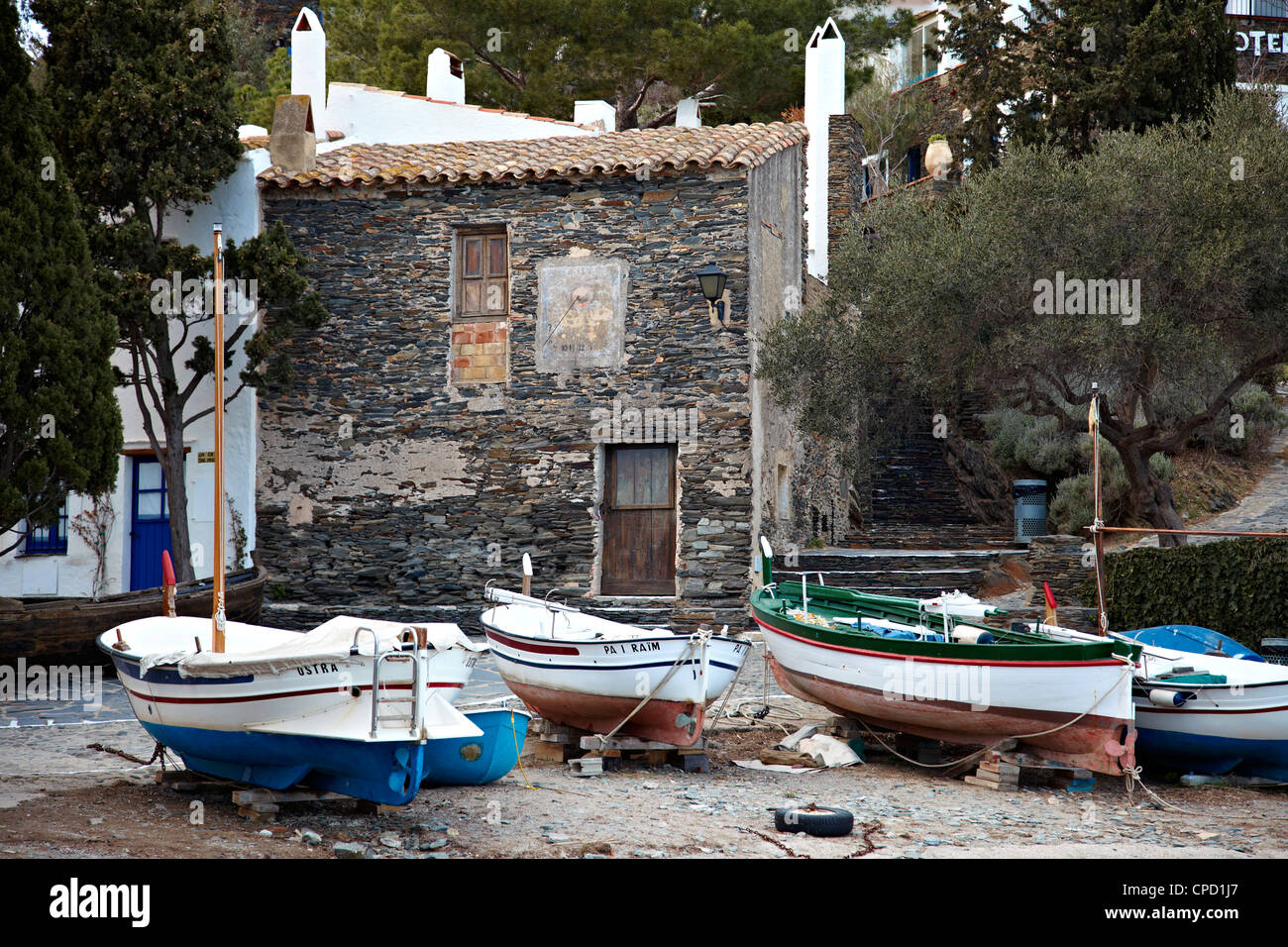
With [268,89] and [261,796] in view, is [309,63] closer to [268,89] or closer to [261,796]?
[268,89]

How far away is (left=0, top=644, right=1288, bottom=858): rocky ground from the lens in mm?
6688

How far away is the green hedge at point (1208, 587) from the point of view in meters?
12.7

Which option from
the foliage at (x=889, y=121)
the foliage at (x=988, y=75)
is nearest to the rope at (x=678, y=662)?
the foliage at (x=988, y=75)

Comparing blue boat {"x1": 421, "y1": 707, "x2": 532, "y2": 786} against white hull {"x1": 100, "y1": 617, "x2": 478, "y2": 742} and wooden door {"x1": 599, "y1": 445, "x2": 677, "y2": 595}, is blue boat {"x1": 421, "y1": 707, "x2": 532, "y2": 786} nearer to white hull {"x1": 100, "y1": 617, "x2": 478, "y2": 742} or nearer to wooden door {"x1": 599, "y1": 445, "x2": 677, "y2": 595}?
white hull {"x1": 100, "y1": 617, "x2": 478, "y2": 742}

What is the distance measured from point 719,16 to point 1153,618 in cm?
1507

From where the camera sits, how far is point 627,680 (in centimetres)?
896

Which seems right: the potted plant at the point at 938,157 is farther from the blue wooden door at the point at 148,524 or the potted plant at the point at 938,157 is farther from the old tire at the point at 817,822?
the old tire at the point at 817,822

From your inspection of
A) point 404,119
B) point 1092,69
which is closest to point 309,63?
point 404,119

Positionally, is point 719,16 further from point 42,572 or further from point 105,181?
point 42,572

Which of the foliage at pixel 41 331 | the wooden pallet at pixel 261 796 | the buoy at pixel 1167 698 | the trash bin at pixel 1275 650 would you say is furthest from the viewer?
the trash bin at pixel 1275 650

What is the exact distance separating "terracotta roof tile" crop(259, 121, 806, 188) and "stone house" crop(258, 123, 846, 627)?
1.6 inches

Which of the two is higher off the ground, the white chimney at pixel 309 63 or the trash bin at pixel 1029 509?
the white chimney at pixel 309 63

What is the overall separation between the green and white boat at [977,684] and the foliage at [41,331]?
663 cm
